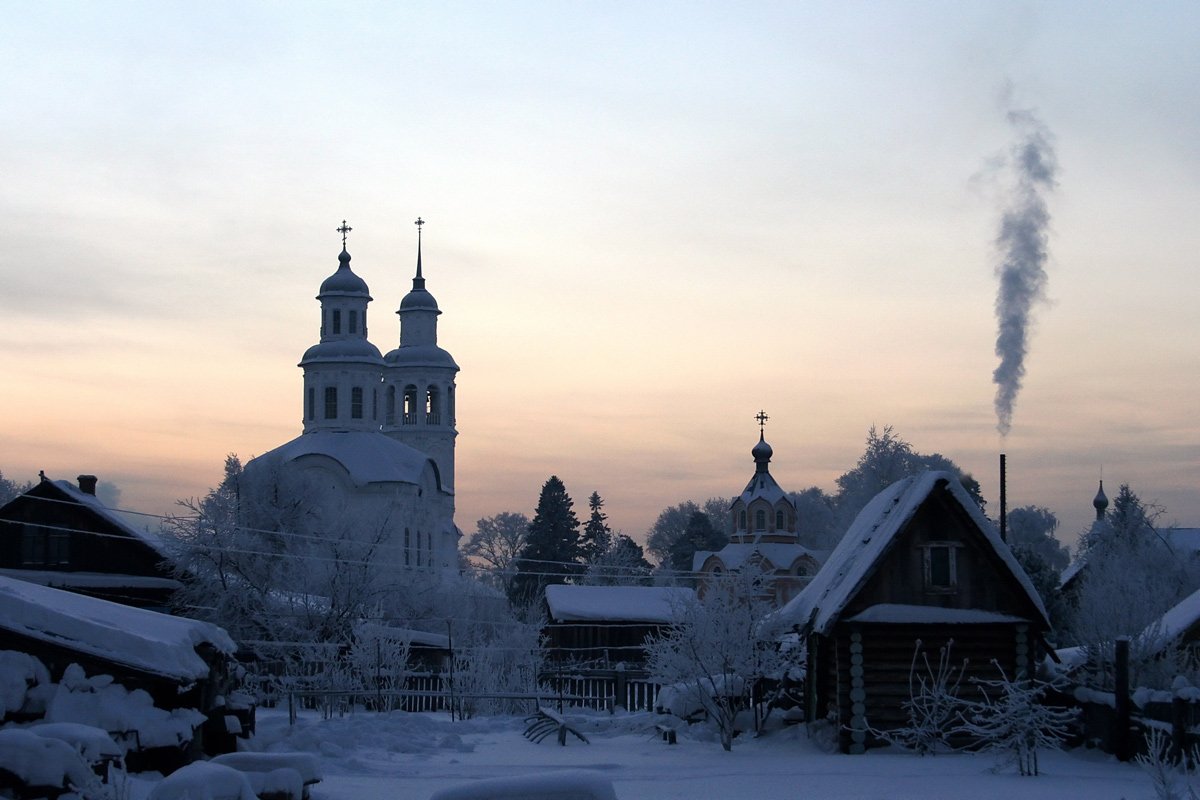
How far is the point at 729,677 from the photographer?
27.0 metres

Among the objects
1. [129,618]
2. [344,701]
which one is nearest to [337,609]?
[344,701]

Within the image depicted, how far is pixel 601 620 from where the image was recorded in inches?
1937

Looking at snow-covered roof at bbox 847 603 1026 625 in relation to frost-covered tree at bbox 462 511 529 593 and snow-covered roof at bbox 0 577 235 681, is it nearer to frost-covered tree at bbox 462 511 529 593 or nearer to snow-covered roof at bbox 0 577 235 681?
snow-covered roof at bbox 0 577 235 681

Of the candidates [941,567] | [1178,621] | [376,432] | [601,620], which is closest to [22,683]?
[941,567]

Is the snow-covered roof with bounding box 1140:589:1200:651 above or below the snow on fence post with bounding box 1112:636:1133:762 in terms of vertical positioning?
above

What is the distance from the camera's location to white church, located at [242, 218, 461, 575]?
228 ft

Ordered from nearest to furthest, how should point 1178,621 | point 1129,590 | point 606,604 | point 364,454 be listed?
point 1178,621
point 1129,590
point 606,604
point 364,454

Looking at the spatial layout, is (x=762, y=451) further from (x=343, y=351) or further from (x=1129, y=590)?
(x=1129, y=590)

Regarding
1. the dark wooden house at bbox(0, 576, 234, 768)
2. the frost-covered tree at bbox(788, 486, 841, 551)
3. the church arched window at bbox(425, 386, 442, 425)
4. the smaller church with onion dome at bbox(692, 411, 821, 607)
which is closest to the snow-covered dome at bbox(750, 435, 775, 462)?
the smaller church with onion dome at bbox(692, 411, 821, 607)

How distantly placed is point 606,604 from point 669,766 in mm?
26443

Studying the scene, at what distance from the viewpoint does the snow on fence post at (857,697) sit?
2534 centimetres

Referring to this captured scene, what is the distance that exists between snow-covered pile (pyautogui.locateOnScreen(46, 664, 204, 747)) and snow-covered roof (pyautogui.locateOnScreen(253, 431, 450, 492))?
53.7m

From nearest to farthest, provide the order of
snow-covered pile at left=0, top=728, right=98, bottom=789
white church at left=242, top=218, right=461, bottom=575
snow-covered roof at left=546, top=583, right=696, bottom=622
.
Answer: snow-covered pile at left=0, top=728, right=98, bottom=789 → snow-covered roof at left=546, top=583, right=696, bottom=622 → white church at left=242, top=218, right=461, bottom=575

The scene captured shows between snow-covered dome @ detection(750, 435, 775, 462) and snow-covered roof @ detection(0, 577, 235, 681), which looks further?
snow-covered dome @ detection(750, 435, 775, 462)
